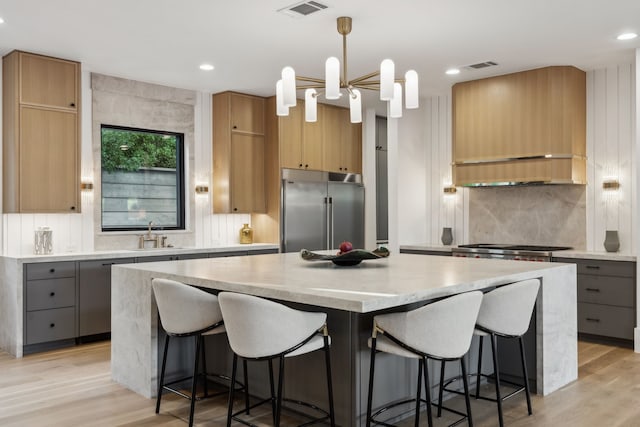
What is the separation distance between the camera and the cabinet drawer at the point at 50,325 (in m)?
4.80

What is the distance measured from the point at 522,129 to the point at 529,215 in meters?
0.98

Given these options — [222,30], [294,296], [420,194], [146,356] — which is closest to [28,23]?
[222,30]

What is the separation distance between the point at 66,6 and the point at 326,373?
2923 millimetres

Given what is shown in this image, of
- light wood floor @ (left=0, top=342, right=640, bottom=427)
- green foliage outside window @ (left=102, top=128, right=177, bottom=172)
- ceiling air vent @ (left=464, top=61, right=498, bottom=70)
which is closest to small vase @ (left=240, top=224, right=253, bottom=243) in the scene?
green foliage outside window @ (left=102, top=128, right=177, bottom=172)

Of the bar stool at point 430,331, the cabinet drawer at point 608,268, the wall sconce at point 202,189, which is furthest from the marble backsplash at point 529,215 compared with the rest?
the bar stool at point 430,331

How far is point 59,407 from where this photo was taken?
3.48 m

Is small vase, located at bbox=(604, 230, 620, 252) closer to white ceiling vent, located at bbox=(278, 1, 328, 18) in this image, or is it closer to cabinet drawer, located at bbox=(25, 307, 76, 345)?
white ceiling vent, located at bbox=(278, 1, 328, 18)

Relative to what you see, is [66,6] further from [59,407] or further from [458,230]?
[458,230]

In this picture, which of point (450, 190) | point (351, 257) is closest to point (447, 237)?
point (450, 190)

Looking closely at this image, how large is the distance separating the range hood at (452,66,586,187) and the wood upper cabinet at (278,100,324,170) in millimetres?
1661

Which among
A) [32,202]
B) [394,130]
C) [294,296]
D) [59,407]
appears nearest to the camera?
[294,296]

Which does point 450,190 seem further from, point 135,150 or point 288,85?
point 288,85

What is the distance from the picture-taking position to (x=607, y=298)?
5.13 meters

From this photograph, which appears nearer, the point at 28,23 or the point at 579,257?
the point at 28,23
